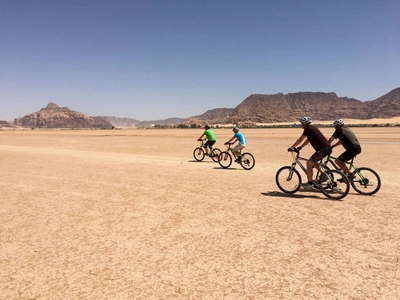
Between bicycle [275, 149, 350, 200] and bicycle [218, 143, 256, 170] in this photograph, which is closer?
bicycle [275, 149, 350, 200]

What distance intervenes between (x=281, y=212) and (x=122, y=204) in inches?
169

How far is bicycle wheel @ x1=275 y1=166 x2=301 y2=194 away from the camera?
8445 millimetres

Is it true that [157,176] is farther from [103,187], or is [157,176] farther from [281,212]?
[281,212]

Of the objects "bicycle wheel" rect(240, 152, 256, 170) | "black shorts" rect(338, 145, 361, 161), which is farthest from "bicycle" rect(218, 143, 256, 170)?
"black shorts" rect(338, 145, 361, 161)

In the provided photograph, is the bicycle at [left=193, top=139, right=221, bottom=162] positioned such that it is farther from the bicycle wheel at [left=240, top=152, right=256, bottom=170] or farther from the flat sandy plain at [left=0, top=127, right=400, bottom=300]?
the flat sandy plain at [left=0, top=127, right=400, bottom=300]

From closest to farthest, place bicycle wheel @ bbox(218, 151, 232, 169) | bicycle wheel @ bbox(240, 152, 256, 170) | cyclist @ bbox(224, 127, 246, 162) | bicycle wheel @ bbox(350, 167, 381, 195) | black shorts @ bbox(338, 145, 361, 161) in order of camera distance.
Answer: black shorts @ bbox(338, 145, 361, 161) < bicycle wheel @ bbox(350, 167, 381, 195) < cyclist @ bbox(224, 127, 246, 162) < bicycle wheel @ bbox(240, 152, 256, 170) < bicycle wheel @ bbox(218, 151, 232, 169)

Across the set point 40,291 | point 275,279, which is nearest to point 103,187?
point 40,291

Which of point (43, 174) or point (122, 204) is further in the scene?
point (43, 174)

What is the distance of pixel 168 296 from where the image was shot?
352 centimetres

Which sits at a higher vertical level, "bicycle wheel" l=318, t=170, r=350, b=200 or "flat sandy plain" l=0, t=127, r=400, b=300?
"bicycle wheel" l=318, t=170, r=350, b=200

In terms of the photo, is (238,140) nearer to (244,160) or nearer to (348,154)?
(244,160)

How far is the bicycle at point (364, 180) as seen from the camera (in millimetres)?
8039

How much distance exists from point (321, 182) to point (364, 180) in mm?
1268

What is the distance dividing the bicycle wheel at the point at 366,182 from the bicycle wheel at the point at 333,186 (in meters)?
0.50
